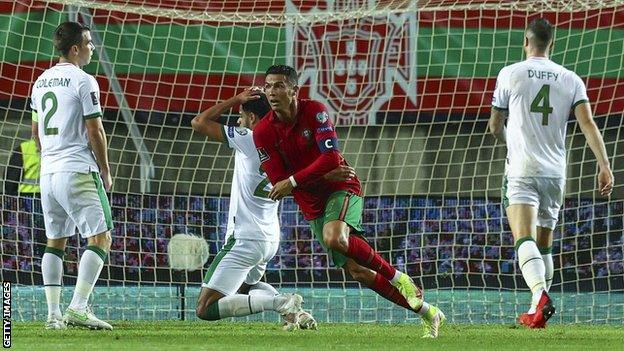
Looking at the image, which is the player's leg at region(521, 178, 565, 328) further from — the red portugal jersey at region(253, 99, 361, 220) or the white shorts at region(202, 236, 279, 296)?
the white shorts at region(202, 236, 279, 296)

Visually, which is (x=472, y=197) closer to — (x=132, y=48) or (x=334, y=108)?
(x=334, y=108)

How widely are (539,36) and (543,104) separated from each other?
0.37 metres

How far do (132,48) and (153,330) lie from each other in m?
3.72

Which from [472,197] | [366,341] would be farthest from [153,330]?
[472,197]

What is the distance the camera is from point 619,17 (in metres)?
10.5

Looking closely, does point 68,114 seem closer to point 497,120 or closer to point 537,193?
point 497,120

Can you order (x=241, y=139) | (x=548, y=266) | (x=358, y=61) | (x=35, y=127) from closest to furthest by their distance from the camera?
(x=241, y=139) < (x=35, y=127) < (x=548, y=266) < (x=358, y=61)

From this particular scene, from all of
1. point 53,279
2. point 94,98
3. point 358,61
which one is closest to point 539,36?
point 94,98

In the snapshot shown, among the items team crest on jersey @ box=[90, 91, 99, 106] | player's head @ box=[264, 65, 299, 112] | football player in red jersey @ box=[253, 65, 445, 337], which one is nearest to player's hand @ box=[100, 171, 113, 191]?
team crest on jersey @ box=[90, 91, 99, 106]

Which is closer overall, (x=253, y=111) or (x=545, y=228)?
(x=253, y=111)

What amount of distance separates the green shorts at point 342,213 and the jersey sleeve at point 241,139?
745 mm

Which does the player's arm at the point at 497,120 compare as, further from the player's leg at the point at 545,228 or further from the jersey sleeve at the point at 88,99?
the jersey sleeve at the point at 88,99

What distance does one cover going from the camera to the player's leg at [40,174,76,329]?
280 inches

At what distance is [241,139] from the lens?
282 inches
